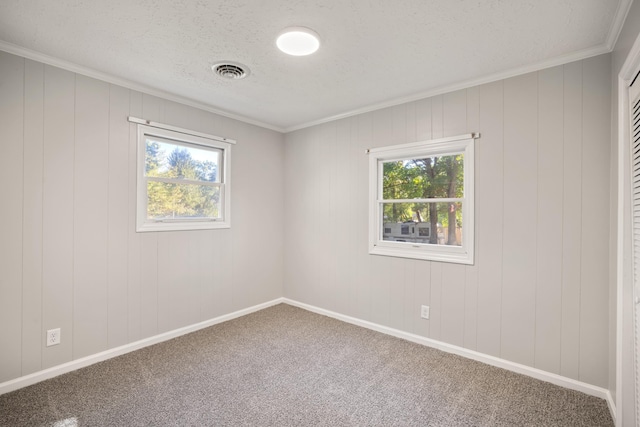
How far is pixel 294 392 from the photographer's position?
2121 mm

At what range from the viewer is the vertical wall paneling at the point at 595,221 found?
2049 millimetres

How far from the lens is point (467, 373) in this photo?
2.37 metres

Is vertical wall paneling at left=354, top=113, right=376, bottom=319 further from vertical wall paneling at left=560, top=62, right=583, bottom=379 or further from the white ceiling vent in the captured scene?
vertical wall paneling at left=560, top=62, right=583, bottom=379

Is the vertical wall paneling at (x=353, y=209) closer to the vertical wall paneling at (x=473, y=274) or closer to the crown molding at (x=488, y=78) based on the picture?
the crown molding at (x=488, y=78)

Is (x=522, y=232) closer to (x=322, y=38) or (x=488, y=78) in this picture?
(x=488, y=78)

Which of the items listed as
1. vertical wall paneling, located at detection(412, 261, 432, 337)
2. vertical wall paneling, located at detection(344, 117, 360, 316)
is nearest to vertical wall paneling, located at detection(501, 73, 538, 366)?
vertical wall paneling, located at detection(412, 261, 432, 337)

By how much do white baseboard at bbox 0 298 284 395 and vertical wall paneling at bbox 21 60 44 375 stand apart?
0.06 meters

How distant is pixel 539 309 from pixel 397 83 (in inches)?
85.8

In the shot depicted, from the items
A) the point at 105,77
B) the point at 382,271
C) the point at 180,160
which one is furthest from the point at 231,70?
the point at 382,271

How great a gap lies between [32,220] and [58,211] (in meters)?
0.16

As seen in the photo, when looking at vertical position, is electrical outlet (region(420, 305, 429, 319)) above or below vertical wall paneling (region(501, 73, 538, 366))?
below

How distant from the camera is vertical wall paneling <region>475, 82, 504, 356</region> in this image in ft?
8.14

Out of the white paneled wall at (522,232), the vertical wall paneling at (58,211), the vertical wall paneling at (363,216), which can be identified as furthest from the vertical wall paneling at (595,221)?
the vertical wall paneling at (58,211)

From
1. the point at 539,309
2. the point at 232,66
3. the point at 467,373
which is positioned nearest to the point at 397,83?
the point at 232,66
